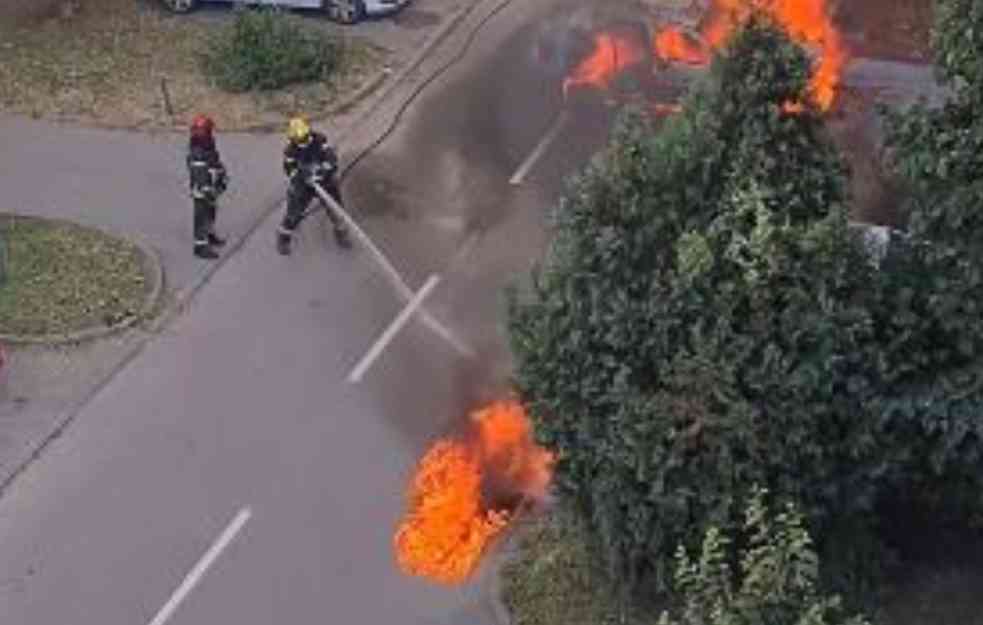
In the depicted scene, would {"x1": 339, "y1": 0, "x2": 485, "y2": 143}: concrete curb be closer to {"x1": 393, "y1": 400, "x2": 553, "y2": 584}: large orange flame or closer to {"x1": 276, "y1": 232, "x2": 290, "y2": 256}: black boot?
{"x1": 276, "y1": 232, "x2": 290, "y2": 256}: black boot

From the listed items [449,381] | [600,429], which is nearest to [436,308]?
[449,381]

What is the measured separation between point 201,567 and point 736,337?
5733 millimetres

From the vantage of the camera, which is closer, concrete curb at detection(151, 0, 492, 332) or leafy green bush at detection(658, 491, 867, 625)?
leafy green bush at detection(658, 491, 867, 625)

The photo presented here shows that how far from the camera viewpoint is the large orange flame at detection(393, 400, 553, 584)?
54.9 ft

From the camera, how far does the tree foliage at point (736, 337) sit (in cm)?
1368

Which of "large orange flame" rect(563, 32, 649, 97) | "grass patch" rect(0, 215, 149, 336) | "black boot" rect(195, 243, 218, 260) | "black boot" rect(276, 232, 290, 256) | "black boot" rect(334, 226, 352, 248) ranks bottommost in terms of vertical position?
"grass patch" rect(0, 215, 149, 336)

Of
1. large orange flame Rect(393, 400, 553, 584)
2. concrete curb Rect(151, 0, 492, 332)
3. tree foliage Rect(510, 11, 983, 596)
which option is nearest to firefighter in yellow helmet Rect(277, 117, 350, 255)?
concrete curb Rect(151, 0, 492, 332)

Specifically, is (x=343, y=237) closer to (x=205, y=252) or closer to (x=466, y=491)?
(x=205, y=252)

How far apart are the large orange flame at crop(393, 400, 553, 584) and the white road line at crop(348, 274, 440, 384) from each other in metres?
1.59

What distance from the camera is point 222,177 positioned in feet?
68.6

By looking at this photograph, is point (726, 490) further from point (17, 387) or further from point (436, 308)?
point (17, 387)

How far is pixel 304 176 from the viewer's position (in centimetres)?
2080

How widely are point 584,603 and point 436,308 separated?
5.18 meters

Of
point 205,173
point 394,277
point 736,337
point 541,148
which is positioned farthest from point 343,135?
point 736,337
